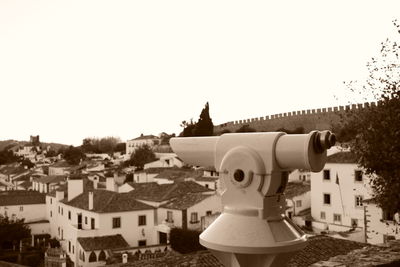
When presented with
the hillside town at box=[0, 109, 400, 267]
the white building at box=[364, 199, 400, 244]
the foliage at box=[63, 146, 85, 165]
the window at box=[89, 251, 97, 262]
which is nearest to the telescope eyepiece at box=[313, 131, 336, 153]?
the white building at box=[364, 199, 400, 244]

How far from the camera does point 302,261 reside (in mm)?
11961

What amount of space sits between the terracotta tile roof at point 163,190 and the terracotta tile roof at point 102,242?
551 cm

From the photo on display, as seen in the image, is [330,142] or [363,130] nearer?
[330,142]

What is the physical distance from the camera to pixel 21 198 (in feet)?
136

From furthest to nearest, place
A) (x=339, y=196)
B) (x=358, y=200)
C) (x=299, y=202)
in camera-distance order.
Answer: (x=299, y=202) < (x=339, y=196) < (x=358, y=200)

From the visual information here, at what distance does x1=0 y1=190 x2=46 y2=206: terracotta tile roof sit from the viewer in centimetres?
4062

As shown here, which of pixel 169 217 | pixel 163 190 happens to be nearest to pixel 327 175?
pixel 169 217

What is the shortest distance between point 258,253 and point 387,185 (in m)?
9.78

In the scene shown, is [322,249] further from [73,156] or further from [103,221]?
Answer: [73,156]

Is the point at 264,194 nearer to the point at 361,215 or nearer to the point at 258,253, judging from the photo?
the point at 258,253

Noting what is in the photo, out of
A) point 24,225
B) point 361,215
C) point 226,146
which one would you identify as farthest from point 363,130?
point 24,225

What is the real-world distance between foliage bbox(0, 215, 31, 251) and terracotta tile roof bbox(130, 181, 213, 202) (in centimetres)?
845

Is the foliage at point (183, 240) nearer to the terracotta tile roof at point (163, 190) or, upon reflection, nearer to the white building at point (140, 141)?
the terracotta tile roof at point (163, 190)

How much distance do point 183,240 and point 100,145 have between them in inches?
3566
